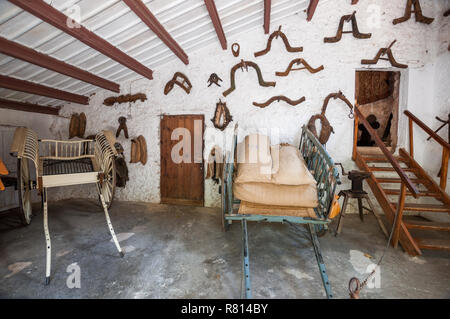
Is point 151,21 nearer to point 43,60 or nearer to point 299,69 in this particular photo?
point 43,60

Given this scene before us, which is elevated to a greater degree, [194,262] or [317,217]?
[317,217]

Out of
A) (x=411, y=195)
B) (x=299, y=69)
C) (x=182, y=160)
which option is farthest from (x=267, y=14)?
(x=411, y=195)

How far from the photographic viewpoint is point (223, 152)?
4.06m

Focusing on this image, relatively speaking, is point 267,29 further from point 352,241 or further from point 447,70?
point 352,241

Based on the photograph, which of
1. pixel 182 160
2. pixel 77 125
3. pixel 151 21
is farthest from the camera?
pixel 77 125

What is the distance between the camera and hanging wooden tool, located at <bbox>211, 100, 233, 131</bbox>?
4.01 m

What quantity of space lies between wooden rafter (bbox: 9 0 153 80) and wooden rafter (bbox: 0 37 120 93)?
2.62 feet

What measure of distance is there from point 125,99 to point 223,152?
2.59 meters

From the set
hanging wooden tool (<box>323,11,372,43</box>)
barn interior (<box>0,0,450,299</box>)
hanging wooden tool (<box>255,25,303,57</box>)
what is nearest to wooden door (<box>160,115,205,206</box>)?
barn interior (<box>0,0,450,299</box>)

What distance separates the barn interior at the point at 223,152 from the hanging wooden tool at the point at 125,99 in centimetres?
3

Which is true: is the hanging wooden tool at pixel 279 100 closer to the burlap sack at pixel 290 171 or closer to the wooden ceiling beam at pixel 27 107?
the burlap sack at pixel 290 171

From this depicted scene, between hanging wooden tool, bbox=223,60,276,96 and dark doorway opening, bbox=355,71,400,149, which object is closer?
hanging wooden tool, bbox=223,60,276,96

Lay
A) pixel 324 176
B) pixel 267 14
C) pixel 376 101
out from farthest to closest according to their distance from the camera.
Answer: pixel 376 101 < pixel 267 14 < pixel 324 176

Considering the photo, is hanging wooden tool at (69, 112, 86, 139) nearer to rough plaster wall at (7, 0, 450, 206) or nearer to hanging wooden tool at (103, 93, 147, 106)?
hanging wooden tool at (103, 93, 147, 106)
